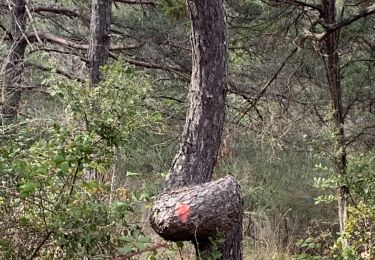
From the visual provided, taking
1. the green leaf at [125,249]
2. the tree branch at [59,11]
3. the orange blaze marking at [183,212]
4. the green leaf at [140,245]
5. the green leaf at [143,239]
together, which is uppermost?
the tree branch at [59,11]

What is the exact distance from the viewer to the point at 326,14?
6.96m

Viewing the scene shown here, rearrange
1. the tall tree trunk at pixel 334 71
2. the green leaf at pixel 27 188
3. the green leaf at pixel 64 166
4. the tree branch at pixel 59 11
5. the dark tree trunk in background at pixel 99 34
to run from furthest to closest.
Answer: the tree branch at pixel 59 11, the dark tree trunk in background at pixel 99 34, the tall tree trunk at pixel 334 71, the green leaf at pixel 64 166, the green leaf at pixel 27 188

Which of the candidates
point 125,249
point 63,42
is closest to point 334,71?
point 63,42

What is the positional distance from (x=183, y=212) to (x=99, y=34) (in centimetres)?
467

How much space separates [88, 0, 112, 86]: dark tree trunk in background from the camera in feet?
24.9

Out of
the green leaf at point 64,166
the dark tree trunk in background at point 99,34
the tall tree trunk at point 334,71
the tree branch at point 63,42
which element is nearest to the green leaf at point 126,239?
the green leaf at point 64,166

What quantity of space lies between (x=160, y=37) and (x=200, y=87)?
515 centimetres

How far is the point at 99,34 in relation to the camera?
7652 millimetres

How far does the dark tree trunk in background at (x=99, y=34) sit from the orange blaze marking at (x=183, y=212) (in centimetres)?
437

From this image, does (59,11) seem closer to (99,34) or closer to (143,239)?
(99,34)

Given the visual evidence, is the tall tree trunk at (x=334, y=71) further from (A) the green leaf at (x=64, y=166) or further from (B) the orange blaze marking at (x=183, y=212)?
(A) the green leaf at (x=64, y=166)

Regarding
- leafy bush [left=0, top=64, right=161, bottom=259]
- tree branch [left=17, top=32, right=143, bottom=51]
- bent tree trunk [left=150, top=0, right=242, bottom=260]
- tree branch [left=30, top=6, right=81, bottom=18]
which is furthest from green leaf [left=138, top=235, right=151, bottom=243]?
tree branch [left=30, top=6, right=81, bottom=18]

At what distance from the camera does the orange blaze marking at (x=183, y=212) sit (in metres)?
3.38

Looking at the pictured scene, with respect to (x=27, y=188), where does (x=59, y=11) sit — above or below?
above
